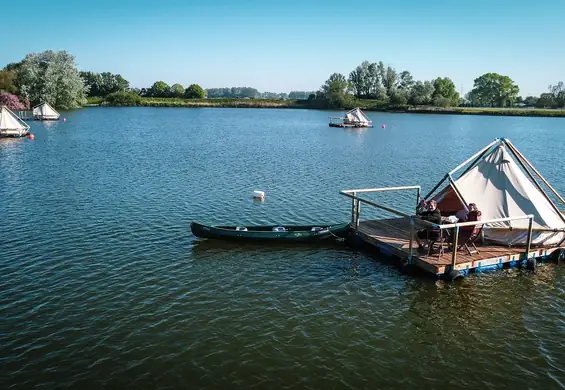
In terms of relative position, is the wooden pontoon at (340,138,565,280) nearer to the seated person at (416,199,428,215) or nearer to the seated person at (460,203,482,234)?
the seated person at (460,203,482,234)

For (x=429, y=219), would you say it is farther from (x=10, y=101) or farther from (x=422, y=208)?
(x=10, y=101)

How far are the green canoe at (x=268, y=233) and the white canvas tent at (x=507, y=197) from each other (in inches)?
254

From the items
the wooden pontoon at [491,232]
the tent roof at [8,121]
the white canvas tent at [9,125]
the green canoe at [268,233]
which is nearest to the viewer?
the wooden pontoon at [491,232]

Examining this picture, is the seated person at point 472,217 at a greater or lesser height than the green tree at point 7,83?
lesser

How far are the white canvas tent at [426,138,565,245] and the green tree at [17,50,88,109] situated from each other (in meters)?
133

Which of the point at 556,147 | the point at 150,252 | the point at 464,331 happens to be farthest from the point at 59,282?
the point at 556,147

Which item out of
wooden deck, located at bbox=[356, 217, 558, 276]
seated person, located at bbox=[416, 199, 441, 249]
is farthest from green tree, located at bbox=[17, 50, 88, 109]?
seated person, located at bbox=[416, 199, 441, 249]

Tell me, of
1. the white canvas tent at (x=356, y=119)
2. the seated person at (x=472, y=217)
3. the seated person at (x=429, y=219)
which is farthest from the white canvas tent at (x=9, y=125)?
the seated person at (x=472, y=217)

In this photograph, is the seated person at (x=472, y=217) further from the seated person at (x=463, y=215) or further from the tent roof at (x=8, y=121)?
the tent roof at (x=8, y=121)

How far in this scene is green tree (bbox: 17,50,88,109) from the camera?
131 m

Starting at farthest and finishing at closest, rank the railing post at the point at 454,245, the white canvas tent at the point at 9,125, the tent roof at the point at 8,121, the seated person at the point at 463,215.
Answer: the tent roof at the point at 8,121 < the white canvas tent at the point at 9,125 < the seated person at the point at 463,215 < the railing post at the point at 454,245

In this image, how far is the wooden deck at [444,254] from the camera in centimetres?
2186

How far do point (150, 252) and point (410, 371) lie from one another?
14626 millimetres

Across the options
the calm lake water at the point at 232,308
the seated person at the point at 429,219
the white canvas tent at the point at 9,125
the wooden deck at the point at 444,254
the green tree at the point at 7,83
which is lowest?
the calm lake water at the point at 232,308
